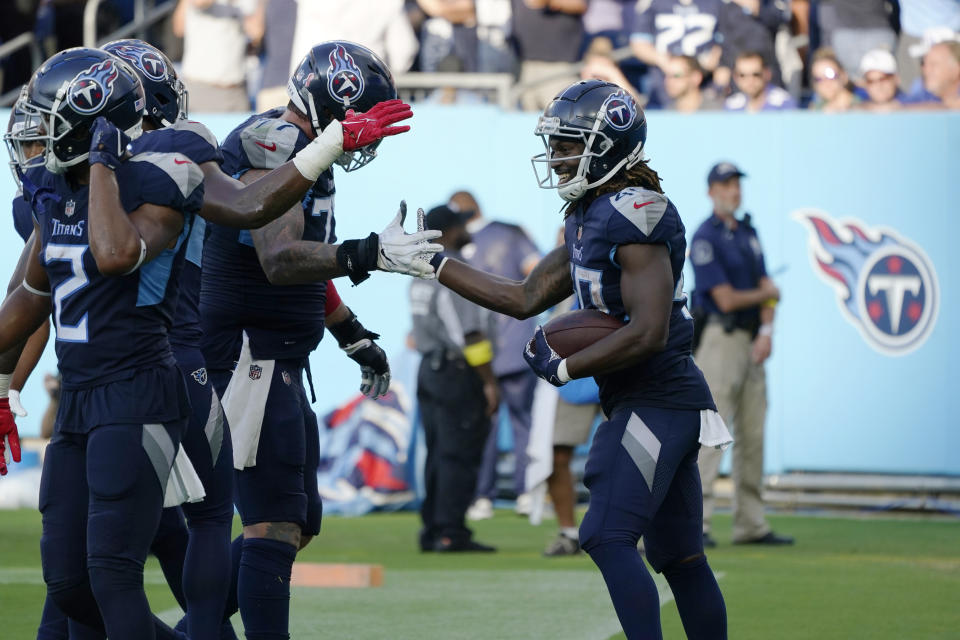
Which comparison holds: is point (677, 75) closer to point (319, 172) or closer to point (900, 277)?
point (900, 277)

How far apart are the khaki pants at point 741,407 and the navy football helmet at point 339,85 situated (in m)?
4.63

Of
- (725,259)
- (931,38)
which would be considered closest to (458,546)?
(725,259)

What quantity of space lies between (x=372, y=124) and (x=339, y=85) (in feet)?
1.71

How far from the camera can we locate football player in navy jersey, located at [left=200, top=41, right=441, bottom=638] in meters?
4.49

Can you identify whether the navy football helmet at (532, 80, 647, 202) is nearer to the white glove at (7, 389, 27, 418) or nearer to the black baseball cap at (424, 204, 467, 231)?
the white glove at (7, 389, 27, 418)

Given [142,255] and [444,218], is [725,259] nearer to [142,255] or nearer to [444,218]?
[444,218]

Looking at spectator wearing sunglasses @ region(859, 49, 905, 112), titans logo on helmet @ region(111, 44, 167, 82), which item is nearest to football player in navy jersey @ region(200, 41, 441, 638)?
titans logo on helmet @ region(111, 44, 167, 82)

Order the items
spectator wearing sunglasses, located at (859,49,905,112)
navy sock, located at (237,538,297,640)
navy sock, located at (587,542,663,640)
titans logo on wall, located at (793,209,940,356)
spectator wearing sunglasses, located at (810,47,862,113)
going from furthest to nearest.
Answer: spectator wearing sunglasses, located at (810,47,862,113)
spectator wearing sunglasses, located at (859,49,905,112)
titans logo on wall, located at (793,209,940,356)
navy sock, located at (237,538,297,640)
navy sock, located at (587,542,663,640)

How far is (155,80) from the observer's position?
4551mm

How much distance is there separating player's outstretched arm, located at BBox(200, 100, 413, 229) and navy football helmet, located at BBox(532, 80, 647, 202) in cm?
67

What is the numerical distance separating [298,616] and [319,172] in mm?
2930

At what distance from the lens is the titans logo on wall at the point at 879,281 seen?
35.8 feet

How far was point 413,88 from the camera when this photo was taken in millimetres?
12148

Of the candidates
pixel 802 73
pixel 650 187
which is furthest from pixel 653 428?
pixel 802 73
